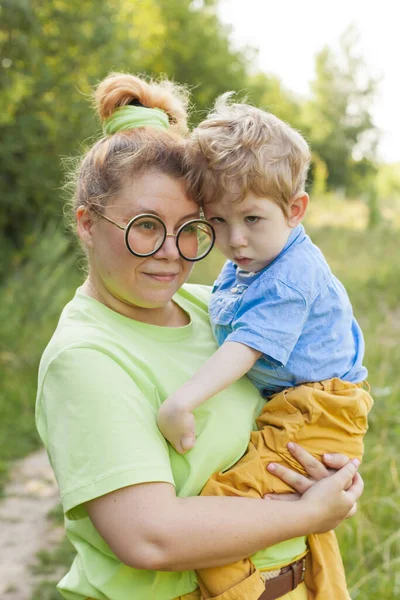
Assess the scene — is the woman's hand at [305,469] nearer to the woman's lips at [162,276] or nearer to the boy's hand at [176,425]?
the boy's hand at [176,425]

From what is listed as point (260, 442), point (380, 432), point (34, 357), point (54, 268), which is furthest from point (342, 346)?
point (54, 268)

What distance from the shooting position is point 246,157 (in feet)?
5.95

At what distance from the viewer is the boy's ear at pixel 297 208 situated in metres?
1.94

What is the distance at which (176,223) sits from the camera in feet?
6.08

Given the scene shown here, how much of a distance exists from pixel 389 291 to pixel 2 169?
15.5 feet

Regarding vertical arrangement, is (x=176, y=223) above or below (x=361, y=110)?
below

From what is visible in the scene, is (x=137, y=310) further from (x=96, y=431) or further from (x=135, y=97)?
(x=135, y=97)

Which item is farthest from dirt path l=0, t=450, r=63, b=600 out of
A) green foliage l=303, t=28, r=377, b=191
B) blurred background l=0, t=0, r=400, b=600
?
green foliage l=303, t=28, r=377, b=191

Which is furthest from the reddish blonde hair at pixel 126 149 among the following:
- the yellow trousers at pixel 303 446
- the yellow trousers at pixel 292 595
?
the yellow trousers at pixel 292 595

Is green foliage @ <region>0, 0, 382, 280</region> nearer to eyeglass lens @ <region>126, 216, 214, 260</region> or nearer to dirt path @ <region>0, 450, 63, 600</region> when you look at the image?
dirt path @ <region>0, 450, 63, 600</region>

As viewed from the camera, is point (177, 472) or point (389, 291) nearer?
point (177, 472)

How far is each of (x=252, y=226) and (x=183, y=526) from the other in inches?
32.2

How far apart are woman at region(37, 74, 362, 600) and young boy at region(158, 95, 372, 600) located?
0.06m

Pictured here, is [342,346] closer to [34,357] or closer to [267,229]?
[267,229]
